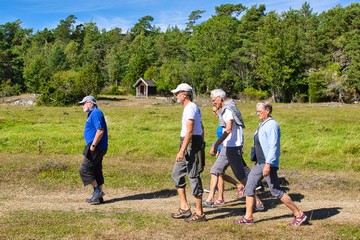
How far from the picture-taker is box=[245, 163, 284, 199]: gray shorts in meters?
6.32

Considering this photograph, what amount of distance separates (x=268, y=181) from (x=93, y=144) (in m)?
3.09

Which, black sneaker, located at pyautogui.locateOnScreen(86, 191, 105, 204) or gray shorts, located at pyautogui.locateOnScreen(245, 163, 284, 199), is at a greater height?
gray shorts, located at pyautogui.locateOnScreen(245, 163, 284, 199)

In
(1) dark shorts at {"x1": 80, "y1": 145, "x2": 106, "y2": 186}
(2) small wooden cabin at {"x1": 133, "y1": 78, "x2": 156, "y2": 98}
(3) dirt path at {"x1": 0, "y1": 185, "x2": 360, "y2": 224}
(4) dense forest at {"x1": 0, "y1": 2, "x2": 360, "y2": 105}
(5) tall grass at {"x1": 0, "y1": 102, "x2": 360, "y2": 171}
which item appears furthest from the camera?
(2) small wooden cabin at {"x1": 133, "y1": 78, "x2": 156, "y2": 98}

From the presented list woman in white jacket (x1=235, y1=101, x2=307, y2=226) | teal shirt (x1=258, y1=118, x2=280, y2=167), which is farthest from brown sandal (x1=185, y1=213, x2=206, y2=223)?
teal shirt (x1=258, y1=118, x2=280, y2=167)

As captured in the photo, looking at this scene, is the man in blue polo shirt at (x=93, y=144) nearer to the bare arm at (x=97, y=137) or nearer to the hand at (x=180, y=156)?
the bare arm at (x=97, y=137)

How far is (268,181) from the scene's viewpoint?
20.9 feet

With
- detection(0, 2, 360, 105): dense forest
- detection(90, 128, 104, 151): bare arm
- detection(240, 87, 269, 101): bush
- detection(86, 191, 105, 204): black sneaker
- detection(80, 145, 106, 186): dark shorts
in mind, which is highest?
detection(0, 2, 360, 105): dense forest

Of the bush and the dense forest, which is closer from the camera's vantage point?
the dense forest

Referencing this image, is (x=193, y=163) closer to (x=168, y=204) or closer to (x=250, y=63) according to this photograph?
(x=168, y=204)

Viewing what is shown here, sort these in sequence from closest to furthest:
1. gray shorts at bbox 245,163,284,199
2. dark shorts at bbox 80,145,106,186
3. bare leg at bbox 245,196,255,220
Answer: gray shorts at bbox 245,163,284,199
bare leg at bbox 245,196,255,220
dark shorts at bbox 80,145,106,186

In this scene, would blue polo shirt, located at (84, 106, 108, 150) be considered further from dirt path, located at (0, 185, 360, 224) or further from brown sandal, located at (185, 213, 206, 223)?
brown sandal, located at (185, 213, 206, 223)

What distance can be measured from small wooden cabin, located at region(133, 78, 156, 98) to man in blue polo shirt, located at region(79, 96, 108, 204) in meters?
59.8

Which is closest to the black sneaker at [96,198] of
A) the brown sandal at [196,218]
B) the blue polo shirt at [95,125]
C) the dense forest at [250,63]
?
the blue polo shirt at [95,125]

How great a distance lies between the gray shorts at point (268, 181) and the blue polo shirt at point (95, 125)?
9.13ft
